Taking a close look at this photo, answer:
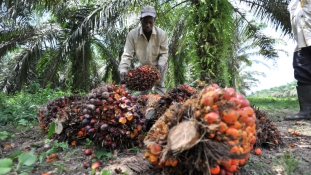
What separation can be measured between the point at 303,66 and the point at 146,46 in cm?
233

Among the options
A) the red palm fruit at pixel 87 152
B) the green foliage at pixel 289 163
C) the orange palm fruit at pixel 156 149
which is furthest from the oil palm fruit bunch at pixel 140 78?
the orange palm fruit at pixel 156 149

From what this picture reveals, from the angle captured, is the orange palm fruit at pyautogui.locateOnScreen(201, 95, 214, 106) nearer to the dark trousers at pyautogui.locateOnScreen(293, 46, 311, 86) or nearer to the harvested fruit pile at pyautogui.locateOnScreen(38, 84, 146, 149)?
the harvested fruit pile at pyautogui.locateOnScreen(38, 84, 146, 149)

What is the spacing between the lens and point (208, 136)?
53.9 inches

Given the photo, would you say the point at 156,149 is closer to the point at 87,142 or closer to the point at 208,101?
the point at 208,101

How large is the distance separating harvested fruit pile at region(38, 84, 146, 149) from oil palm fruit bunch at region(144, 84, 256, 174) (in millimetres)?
640

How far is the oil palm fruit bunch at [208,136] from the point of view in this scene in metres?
1.33

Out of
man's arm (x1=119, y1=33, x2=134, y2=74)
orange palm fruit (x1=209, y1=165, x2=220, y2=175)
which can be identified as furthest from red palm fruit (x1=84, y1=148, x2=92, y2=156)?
man's arm (x1=119, y1=33, x2=134, y2=74)

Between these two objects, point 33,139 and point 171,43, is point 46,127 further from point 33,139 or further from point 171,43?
point 171,43

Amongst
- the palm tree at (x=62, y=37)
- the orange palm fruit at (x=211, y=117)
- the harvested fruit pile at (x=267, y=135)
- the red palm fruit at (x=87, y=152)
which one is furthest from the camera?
the palm tree at (x=62, y=37)

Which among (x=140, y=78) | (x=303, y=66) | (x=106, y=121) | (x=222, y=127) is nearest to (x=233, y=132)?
(x=222, y=127)

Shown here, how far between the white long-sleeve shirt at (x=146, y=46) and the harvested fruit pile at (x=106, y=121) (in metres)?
2.03

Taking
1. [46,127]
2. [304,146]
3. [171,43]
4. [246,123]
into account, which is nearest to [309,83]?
[304,146]

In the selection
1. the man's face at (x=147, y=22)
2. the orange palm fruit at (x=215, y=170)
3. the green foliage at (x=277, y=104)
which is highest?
the man's face at (x=147, y=22)

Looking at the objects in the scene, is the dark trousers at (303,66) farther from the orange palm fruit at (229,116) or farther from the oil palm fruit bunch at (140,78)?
the orange palm fruit at (229,116)
